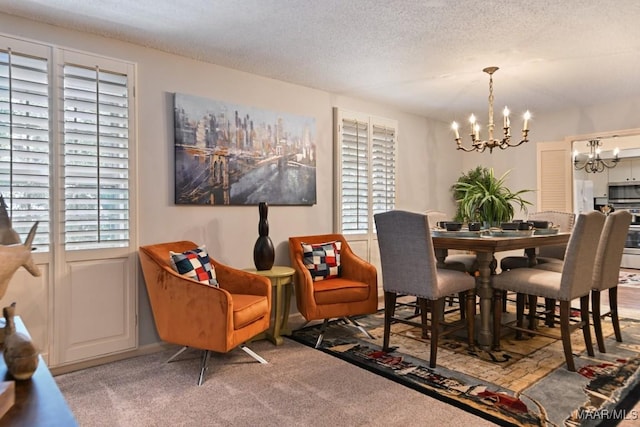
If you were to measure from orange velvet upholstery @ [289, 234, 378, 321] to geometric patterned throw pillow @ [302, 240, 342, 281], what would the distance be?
7 cm

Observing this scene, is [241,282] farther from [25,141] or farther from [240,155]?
[25,141]

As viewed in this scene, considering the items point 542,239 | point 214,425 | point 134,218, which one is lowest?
point 214,425

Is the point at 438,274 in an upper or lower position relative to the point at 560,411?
upper

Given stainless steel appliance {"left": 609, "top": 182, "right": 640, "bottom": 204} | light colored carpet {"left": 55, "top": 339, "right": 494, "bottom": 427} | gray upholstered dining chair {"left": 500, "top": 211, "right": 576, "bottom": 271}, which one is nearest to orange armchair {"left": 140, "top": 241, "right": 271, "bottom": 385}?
light colored carpet {"left": 55, "top": 339, "right": 494, "bottom": 427}

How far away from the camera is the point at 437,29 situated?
2.91 metres

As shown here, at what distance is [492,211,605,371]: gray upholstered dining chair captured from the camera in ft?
8.80

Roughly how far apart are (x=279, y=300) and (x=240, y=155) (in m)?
1.38

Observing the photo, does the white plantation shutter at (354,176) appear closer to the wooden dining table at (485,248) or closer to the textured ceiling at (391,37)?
the textured ceiling at (391,37)

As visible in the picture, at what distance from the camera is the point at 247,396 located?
2436 millimetres

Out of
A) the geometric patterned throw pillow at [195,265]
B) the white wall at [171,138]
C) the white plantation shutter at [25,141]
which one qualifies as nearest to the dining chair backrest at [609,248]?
the white wall at [171,138]

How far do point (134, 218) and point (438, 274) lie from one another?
2.39 m

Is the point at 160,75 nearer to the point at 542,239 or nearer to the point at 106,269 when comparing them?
the point at 106,269

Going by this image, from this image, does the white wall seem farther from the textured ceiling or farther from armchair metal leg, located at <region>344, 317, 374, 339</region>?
armchair metal leg, located at <region>344, 317, 374, 339</region>

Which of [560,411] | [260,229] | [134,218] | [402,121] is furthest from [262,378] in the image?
[402,121]
